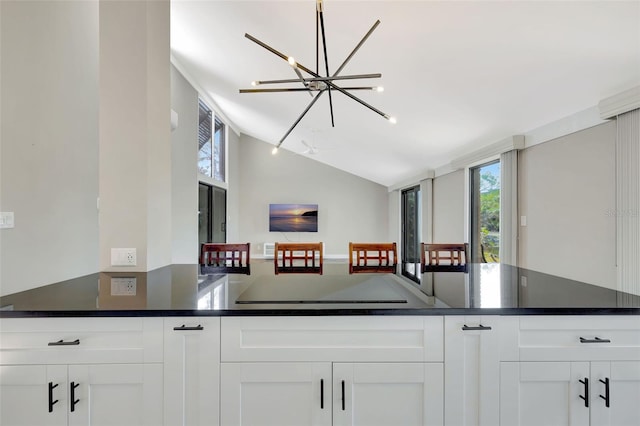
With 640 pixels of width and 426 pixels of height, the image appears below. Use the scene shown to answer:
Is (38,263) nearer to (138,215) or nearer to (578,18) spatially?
(138,215)

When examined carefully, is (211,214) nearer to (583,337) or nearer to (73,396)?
(73,396)

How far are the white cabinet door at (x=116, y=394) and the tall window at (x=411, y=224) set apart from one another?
20.4 ft

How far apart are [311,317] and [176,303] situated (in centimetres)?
51

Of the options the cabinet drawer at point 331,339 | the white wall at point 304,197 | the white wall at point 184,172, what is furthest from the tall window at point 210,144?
the cabinet drawer at point 331,339

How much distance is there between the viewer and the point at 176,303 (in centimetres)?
117

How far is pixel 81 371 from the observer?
3.58 ft

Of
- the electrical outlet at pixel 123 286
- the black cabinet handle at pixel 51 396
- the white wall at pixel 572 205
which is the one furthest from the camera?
the white wall at pixel 572 205

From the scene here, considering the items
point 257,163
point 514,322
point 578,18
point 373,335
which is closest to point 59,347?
point 373,335

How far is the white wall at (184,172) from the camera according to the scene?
4215 millimetres

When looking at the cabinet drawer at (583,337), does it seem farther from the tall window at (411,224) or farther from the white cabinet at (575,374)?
the tall window at (411,224)

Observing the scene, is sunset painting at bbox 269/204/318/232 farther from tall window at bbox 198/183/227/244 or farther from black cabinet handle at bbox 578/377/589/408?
black cabinet handle at bbox 578/377/589/408

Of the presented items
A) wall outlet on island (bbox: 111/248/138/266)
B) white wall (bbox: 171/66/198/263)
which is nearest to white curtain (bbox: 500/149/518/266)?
wall outlet on island (bbox: 111/248/138/266)

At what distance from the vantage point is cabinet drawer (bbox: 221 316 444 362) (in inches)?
43.7

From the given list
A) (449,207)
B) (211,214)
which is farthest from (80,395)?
(211,214)
